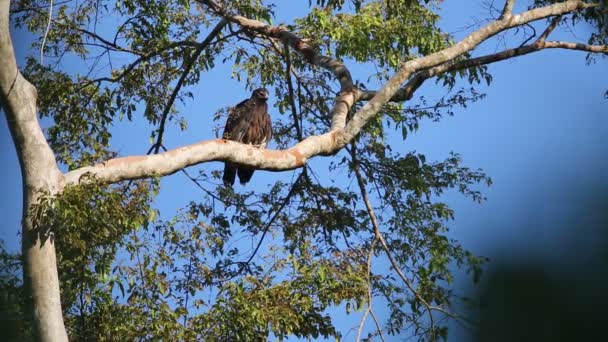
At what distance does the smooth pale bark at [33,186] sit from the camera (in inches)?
159

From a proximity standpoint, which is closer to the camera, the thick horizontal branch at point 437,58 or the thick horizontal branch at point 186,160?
the thick horizontal branch at point 186,160

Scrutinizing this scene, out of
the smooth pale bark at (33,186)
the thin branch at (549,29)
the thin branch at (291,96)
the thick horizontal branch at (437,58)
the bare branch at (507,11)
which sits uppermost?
the thin branch at (291,96)

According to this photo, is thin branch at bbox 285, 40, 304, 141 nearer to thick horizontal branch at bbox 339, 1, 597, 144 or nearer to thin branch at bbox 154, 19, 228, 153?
thin branch at bbox 154, 19, 228, 153

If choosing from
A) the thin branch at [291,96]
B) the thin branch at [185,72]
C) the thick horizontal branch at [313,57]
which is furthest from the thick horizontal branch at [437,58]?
the thin branch at [185,72]

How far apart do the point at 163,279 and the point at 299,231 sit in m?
1.93

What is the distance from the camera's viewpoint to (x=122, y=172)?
4199mm

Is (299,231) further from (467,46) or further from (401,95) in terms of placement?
(467,46)

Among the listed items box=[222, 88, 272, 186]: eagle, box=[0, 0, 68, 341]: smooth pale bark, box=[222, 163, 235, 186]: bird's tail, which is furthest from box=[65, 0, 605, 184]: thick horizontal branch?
box=[222, 163, 235, 186]: bird's tail

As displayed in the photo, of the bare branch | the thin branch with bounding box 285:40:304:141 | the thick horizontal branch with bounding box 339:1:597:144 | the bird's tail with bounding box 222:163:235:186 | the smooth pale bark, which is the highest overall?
the thin branch with bounding box 285:40:304:141

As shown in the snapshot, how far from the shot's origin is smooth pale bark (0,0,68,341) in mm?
4027

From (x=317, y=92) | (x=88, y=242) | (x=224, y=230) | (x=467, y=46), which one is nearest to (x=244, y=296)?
(x=88, y=242)

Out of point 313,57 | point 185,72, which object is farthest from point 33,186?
point 185,72

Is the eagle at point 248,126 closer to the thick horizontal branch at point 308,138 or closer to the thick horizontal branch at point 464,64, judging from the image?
the thick horizontal branch at point 308,138

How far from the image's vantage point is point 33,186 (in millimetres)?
4102
